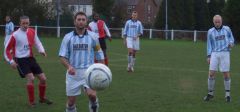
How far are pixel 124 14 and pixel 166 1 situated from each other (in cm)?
988

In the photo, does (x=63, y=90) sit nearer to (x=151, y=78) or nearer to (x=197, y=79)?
(x=151, y=78)

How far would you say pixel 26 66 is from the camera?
1068 centimetres

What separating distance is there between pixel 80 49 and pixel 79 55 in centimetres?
11

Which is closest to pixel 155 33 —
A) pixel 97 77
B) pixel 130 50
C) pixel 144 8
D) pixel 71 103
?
pixel 130 50

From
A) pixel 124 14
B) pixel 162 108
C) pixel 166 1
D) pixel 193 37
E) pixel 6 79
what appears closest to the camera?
pixel 162 108

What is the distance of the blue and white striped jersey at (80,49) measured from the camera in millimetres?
8141

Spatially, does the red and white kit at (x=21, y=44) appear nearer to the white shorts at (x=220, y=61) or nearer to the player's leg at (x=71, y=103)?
the player's leg at (x=71, y=103)

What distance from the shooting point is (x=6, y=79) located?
1513 centimetres

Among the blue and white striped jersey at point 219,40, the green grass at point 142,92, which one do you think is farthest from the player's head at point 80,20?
the blue and white striped jersey at point 219,40

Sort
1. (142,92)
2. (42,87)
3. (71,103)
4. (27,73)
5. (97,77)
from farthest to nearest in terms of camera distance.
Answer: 1. (142,92)
2. (42,87)
3. (27,73)
4. (71,103)
5. (97,77)

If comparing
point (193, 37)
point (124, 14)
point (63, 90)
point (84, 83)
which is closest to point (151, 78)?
point (63, 90)

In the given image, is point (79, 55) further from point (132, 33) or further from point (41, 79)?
point (132, 33)

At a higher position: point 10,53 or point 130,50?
point 10,53

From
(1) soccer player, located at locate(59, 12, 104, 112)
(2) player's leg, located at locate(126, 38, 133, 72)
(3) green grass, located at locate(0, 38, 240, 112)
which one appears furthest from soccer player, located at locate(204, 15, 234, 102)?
(2) player's leg, located at locate(126, 38, 133, 72)
